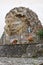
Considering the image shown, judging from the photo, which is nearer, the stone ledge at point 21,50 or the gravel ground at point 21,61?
the gravel ground at point 21,61

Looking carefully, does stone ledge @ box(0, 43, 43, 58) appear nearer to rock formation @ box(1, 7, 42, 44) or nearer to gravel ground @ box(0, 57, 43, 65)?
gravel ground @ box(0, 57, 43, 65)

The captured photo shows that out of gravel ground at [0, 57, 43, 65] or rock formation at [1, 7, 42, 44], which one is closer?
gravel ground at [0, 57, 43, 65]

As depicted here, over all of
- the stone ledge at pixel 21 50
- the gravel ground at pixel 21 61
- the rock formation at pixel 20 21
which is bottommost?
the gravel ground at pixel 21 61

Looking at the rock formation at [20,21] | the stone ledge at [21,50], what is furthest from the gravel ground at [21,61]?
the rock formation at [20,21]

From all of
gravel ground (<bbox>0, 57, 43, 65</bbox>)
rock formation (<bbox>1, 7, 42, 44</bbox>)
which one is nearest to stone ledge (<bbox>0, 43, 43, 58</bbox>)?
gravel ground (<bbox>0, 57, 43, 65</bbox>)

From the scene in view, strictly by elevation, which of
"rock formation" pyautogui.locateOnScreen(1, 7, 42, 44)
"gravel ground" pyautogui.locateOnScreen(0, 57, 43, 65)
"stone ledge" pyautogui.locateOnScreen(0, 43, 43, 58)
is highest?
"rock formation" pyautogui.locateOnScreen(1, 7, 42, 44)

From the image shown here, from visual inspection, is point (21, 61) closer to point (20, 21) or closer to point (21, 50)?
point (21, 50)

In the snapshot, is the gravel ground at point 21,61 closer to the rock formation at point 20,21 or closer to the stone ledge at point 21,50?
the stone ledge at point 21,50

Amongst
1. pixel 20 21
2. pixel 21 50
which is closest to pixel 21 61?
pixel 21 50

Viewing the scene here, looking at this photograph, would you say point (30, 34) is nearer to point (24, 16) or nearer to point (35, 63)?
point (24, 16)

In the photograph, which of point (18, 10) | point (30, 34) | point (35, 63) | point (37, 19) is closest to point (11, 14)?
point (18, 10)

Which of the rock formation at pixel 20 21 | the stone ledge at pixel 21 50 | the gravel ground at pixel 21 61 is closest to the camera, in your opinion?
the gravel ground at pixel 21 61

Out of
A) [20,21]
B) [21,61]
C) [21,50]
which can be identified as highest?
[20,21]

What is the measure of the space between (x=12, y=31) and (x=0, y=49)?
7.43m
